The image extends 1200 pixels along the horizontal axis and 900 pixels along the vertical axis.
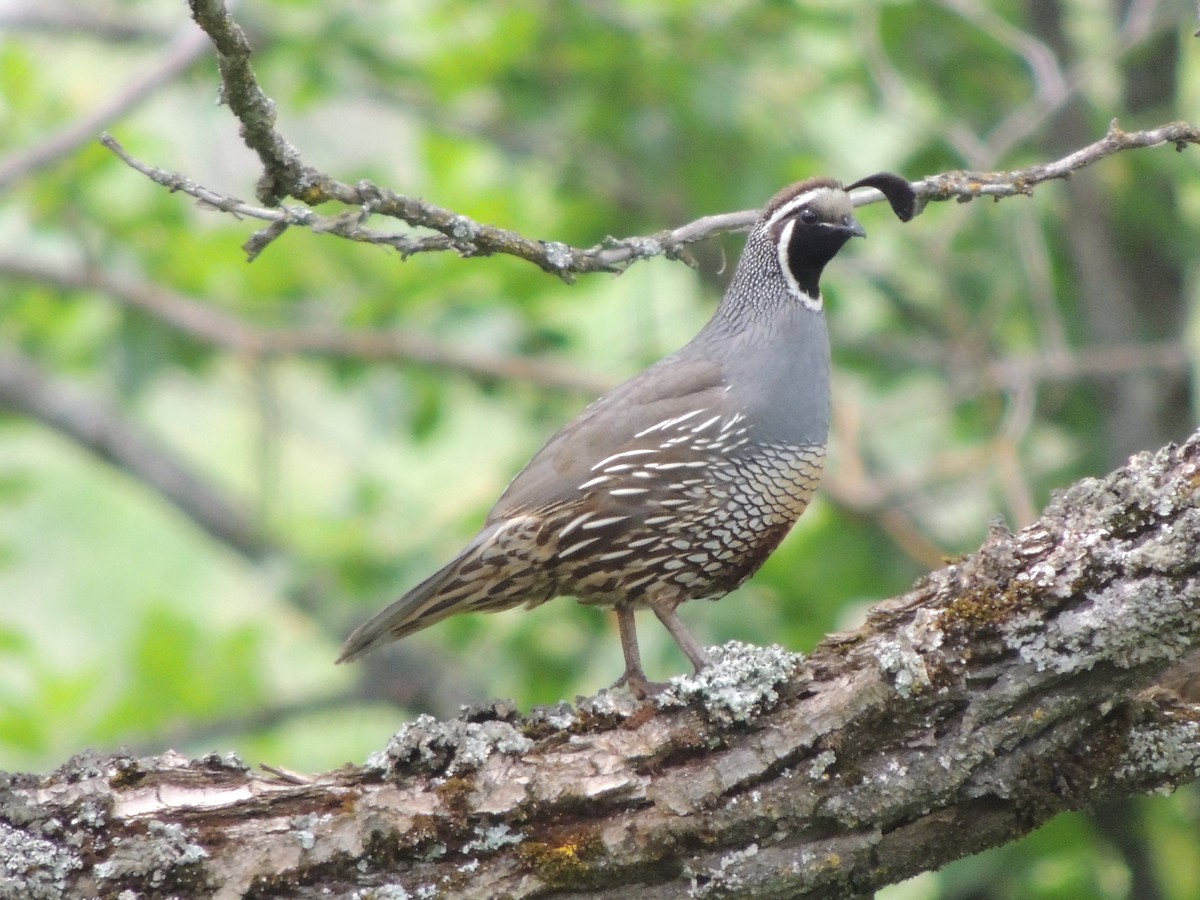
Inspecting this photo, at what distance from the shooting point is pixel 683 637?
3654 millimetres

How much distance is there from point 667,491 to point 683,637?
0.36 meters

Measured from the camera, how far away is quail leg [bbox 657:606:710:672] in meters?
3.55

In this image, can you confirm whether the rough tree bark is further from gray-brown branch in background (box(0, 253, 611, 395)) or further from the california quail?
→ gray-brown branch in background (box(0, 253, 611, 395))

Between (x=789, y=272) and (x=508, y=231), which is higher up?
(x=789, y=272)

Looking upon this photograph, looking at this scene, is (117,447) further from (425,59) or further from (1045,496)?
(1045,496)

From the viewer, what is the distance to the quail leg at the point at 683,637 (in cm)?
355

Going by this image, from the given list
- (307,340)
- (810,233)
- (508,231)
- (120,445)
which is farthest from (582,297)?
(508,231)

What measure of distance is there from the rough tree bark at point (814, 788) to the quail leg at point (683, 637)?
0.71m

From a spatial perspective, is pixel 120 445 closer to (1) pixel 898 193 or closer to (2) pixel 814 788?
(1) pixel 898 193

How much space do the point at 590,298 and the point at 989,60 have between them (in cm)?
216

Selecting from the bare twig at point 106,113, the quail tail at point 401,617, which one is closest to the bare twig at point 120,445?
the bare twig at point 106,113

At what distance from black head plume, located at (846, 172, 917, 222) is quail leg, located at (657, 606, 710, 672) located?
108 centimetres

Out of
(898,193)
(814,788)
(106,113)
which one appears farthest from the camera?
(106,113)

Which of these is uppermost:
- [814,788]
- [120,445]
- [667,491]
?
[120,445]
